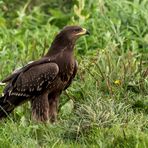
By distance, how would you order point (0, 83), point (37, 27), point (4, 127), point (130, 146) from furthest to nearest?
point (37, 27) → point (0, 83) → point (4, 127) → point (130, 146)

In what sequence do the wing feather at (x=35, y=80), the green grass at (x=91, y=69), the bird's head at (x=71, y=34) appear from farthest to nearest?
the bird's head at (x=71, y=34)
the wing feather at (x=35, y=80)
the green grass at (x=91, y=69)

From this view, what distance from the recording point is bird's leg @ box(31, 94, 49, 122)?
834 cm

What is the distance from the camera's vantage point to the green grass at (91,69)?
7.51 metres

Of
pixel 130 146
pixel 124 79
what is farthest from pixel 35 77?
pixel 130 146

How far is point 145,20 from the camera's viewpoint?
1082cm

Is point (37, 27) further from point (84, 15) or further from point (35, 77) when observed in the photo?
point (35, 77)

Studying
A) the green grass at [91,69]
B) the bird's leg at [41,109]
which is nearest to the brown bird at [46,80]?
the bird's leg at [41,109]

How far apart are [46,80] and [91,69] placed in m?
1.08

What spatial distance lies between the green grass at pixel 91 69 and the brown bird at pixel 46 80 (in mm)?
152

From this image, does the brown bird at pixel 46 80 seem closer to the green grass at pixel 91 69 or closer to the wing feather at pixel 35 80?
the wing feather at pixel 35 80

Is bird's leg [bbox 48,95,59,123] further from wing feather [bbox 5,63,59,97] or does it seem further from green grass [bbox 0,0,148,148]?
wing feather [bbox 5,63,59,97]

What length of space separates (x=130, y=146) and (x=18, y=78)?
187 cm

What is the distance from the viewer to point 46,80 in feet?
27.2

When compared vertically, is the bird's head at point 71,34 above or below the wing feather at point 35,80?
above
